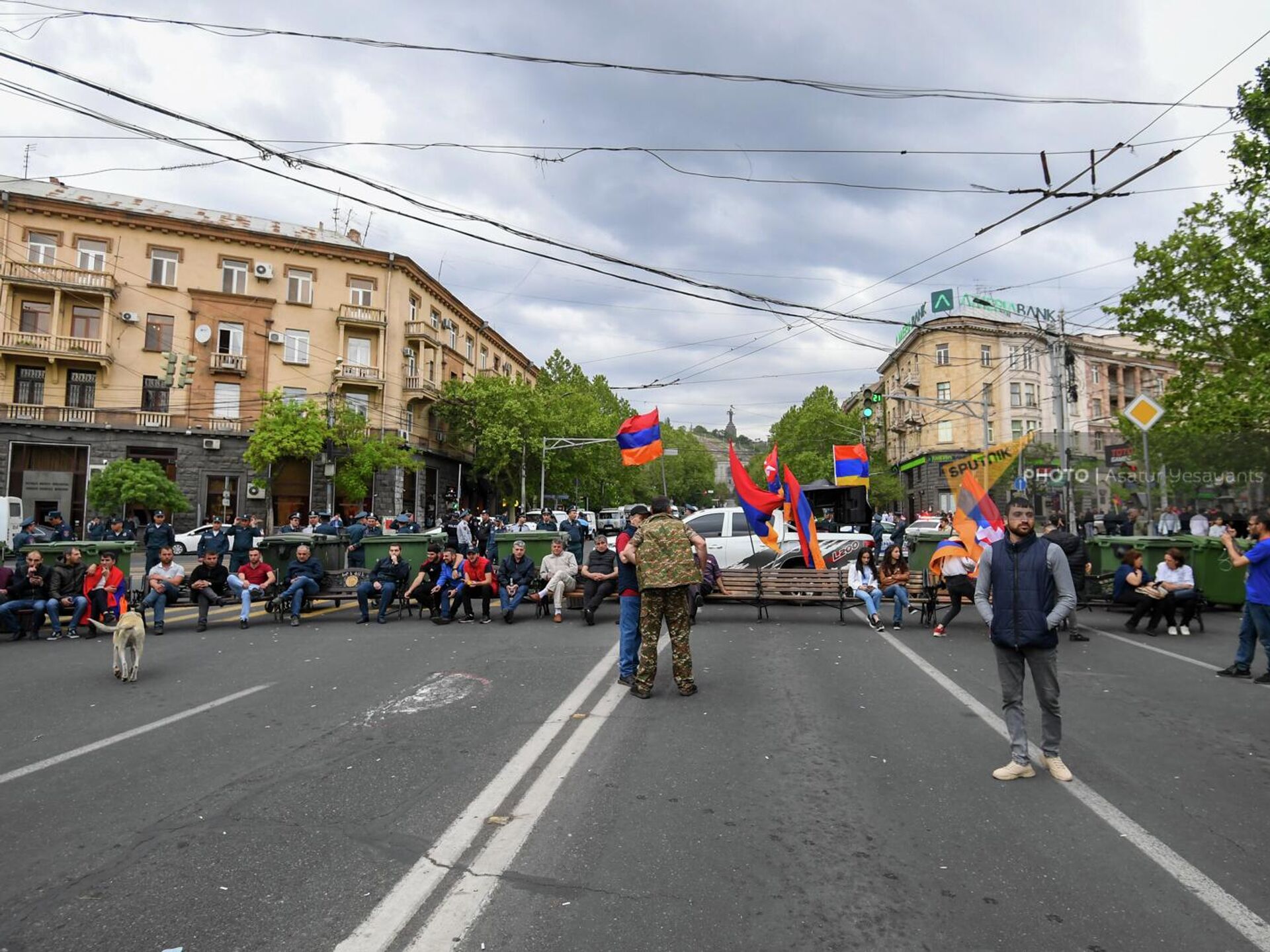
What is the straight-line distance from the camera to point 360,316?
40406 millimetres

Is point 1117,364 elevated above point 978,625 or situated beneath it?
elevated above

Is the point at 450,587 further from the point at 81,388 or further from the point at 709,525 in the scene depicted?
the point at 81,388

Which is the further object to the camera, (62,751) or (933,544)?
(933,544)

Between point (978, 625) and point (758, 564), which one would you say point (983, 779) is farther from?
point (758, 564)

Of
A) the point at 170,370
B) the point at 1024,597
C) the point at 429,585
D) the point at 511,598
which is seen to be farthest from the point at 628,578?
the point at 170,370

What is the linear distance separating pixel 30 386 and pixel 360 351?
570 inches

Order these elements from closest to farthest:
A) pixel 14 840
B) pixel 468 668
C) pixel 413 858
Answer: pixel 413 858 → pixel 14 840 → pixel 468 668

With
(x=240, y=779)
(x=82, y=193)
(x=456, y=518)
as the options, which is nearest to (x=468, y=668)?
(x=240, y=779)

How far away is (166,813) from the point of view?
4.02 meters

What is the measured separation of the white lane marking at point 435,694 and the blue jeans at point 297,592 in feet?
16.4

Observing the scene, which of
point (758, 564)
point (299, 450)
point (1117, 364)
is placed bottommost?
point (758, 564)

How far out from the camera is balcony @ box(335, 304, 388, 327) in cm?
3981

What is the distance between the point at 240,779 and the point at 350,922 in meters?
2.09

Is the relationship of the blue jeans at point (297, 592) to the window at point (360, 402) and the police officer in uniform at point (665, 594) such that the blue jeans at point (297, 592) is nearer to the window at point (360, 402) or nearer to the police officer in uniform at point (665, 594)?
the police officer in uniform at point (665, 594)
